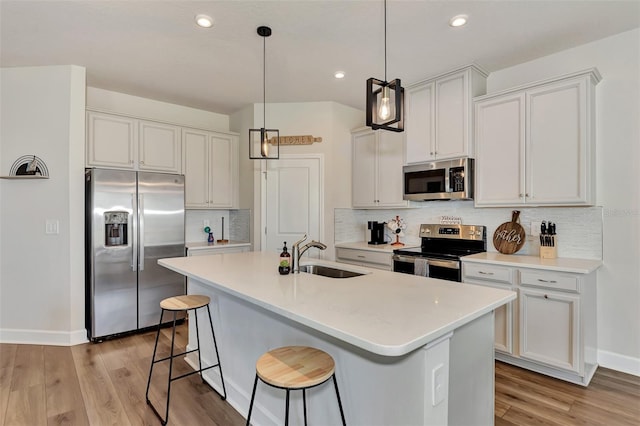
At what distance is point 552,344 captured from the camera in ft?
8.39

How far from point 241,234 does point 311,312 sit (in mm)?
3551

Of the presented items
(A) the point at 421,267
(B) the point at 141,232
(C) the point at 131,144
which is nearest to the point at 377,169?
(A) the point at 421,267

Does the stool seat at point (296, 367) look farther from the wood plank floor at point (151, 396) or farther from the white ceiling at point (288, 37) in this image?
the white ceiling at point (288, 37)

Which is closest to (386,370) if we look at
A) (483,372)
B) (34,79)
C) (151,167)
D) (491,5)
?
(483,372)

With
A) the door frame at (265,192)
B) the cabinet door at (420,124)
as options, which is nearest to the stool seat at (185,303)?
the door frame at (265,192)

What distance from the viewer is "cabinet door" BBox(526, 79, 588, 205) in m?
2.63

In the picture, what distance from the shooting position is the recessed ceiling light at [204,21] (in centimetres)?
246

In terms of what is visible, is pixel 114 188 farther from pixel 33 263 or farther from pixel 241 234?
pixel 241 234

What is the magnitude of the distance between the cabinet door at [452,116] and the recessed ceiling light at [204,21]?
2225mm

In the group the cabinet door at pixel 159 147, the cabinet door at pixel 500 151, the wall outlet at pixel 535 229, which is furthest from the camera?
the cabinet door at pixel 159 147

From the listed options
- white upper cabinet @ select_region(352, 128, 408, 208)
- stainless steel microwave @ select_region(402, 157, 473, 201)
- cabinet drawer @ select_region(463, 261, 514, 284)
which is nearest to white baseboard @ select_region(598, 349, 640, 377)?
cabinet drawer @ select_region(463, 261, 514, 284)

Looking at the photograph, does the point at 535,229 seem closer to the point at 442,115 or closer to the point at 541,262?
the point at 541,262

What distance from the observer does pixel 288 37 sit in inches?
108

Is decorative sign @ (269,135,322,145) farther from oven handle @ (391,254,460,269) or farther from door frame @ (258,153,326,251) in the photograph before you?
oven handle @ (391,254,460,269)
